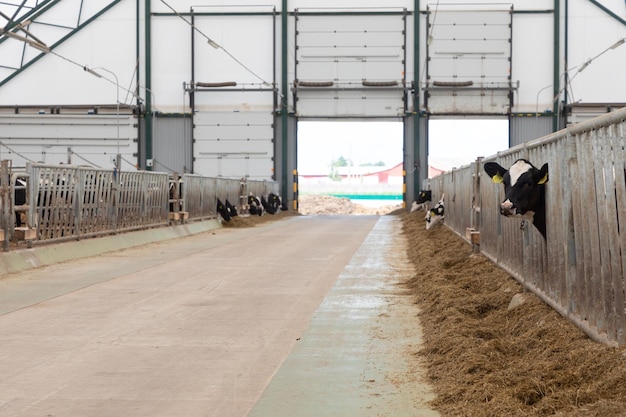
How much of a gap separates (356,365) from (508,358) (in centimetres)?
118

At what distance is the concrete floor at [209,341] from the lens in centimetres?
518

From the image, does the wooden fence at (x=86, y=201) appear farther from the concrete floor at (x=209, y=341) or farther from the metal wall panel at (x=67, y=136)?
the metal wall panel at (x=67, y=136)

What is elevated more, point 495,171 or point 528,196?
point 495,171

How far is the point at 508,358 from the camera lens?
566 centimetres

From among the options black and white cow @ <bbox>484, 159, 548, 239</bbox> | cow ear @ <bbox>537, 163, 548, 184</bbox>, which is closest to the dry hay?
black and white cow @ <bbox>484, 159, 548, 239</bbox>

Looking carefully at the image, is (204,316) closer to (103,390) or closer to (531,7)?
(103,390)

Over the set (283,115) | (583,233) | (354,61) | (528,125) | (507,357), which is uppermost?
(354,61)

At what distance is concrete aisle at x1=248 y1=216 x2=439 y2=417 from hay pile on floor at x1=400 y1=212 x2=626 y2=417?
0.18 meters

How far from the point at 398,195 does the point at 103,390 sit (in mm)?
82301

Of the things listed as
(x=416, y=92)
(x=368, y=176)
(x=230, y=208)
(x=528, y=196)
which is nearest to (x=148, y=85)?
(x=416, y=92)

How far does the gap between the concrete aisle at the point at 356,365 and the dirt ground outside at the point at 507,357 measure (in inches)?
6.8

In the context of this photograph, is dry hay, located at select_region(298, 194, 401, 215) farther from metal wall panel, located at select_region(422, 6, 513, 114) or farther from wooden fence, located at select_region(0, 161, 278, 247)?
wooden fence, located at select_region(0, 161, 278, 247)

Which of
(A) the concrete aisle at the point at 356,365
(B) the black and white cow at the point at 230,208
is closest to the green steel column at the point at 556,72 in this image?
(B) the black and white cow at the point at 230,208

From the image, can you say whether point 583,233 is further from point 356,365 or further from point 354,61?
point 354,61
